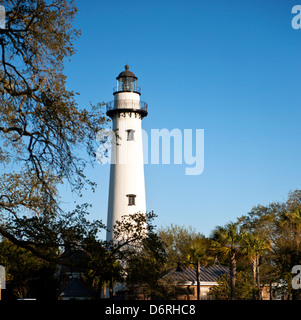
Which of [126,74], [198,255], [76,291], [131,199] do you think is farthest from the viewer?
[76,291]

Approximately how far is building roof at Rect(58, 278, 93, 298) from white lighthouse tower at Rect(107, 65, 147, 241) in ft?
40.0

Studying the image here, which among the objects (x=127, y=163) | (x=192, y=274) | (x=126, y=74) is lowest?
(x=192, y=274)

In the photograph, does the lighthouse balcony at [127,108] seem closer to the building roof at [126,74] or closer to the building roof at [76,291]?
the building roof at [126,74]

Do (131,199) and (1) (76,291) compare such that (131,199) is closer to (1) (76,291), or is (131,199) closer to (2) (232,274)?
(2) (232,274)

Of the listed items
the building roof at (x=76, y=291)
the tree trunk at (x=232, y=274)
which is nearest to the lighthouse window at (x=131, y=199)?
the tree trunk at (x=232, y=274)

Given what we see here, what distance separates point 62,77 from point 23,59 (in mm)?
1190

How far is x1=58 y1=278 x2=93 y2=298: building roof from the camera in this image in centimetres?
5791

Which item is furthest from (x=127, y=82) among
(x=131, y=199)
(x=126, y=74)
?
(x=131, y=199)

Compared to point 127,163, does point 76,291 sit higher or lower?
lower

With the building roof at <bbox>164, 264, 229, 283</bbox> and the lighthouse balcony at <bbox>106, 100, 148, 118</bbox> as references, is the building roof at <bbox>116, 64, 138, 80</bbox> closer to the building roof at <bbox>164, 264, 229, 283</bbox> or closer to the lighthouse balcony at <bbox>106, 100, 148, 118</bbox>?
the lighthouse balcony at <bbox>106, 100, 148, 118</bbox>

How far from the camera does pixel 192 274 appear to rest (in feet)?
172

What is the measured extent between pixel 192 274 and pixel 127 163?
13.4 meters
